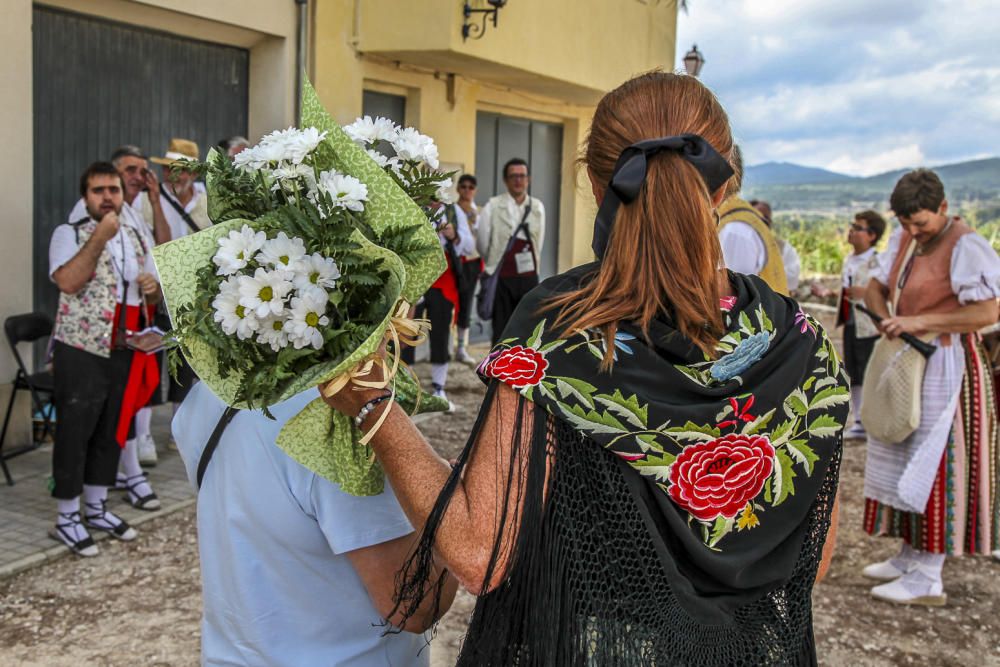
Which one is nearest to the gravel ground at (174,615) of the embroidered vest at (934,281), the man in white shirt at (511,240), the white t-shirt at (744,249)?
the embroidered vest at (934,281)

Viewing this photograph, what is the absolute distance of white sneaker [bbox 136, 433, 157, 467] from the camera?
6740 millimetres

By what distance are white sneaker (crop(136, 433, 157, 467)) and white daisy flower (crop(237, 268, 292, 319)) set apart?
5.72 metres

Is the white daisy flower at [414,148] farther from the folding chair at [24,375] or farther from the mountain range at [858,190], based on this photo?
the mountain range at [858,190]

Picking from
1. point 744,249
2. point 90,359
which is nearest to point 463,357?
point 90,359

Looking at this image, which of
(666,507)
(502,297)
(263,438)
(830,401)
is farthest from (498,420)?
(502,297)

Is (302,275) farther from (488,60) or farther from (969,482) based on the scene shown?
(488,60)

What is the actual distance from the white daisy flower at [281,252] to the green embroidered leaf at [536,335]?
370mm

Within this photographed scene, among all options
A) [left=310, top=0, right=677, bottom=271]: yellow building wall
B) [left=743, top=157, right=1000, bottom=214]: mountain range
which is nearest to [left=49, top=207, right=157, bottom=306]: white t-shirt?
[left=310, top=0, right=677, bottom=271]: yellow building wall

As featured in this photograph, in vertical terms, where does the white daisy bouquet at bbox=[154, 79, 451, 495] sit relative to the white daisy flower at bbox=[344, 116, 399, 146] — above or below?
below

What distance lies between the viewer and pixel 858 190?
125 ft

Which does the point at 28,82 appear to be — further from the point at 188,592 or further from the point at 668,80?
the point at 668,80

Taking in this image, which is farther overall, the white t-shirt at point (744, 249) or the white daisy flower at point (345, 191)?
the white t-shirt at point (744, 249)

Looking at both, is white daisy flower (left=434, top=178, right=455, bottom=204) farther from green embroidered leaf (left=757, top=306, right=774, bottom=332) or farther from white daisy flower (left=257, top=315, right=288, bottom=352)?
green embroidered leaf (left=757, top=306, right=774, bottom=332)

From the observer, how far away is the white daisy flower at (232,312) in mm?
1471
